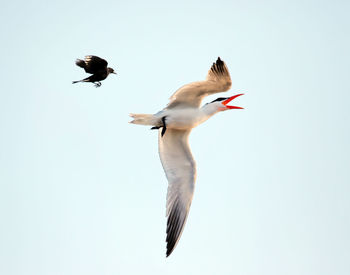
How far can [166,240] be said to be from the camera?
43.4ft

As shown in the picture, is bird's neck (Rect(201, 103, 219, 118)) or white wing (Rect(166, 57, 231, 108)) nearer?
white wing (Rect(166, 57, 231, 108))

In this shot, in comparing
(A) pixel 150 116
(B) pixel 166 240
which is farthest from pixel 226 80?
(B) pixel 166 240

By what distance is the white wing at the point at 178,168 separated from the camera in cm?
1362

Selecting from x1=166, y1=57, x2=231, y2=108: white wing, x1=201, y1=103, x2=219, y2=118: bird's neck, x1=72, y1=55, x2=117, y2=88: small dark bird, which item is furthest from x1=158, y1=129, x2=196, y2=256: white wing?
x1=72, y1=55, x2=117, y2=88: small dark bird

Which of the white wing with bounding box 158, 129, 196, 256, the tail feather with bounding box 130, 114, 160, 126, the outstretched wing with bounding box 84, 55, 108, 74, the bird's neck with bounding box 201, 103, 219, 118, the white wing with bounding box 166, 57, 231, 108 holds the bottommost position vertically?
the white wing with bounding box 158, 129, 196, 256

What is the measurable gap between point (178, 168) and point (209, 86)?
2.31m

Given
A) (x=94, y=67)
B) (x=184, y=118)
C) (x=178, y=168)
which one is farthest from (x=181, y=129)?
(x=94, y=67)

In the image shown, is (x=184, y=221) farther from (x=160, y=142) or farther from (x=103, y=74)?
(x=103, y=74)

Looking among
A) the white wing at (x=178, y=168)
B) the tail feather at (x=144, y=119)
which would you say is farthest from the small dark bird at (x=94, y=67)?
the white wing at (x=178, y=168)

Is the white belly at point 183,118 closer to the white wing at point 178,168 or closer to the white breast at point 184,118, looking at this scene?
the white breast at point 184,118

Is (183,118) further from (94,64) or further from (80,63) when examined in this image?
(80,63)

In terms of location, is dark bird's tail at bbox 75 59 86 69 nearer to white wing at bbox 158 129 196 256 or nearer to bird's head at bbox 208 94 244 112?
white wing at bbox 158 129 196 256

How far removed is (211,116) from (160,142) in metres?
1.42

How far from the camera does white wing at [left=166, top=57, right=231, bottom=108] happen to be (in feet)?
41.5
